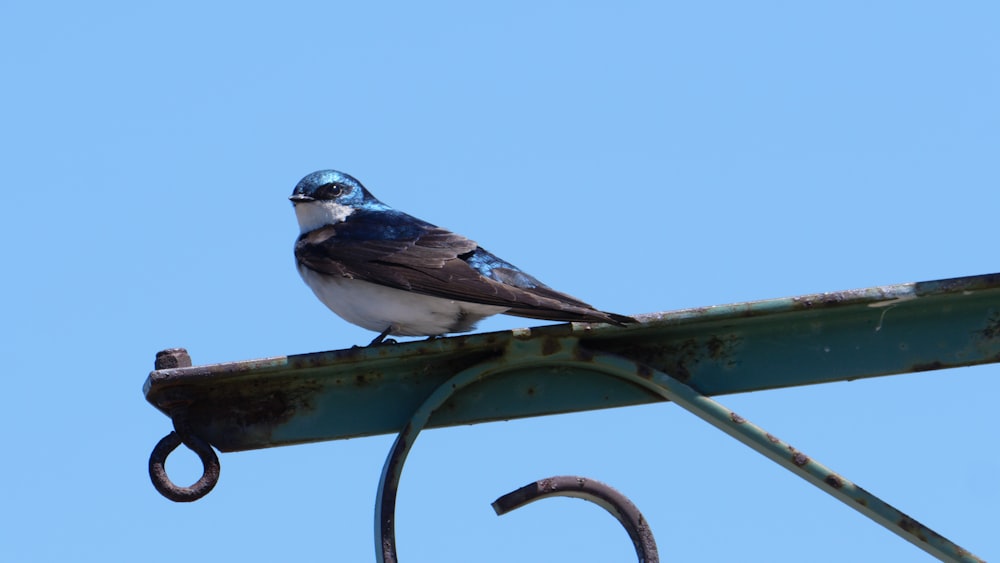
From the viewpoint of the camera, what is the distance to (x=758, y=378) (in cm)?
327

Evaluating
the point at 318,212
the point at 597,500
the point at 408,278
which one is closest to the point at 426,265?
the point at 408,278

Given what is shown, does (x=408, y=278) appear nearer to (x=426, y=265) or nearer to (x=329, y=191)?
(x=426, y=265)

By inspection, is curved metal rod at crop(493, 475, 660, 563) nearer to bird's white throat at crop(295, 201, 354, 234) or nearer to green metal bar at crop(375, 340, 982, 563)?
green metal bar at crop(375, 340, 982, 563)

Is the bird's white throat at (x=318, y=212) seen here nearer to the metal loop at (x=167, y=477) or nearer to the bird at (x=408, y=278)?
the bird at (x=408, y=278)

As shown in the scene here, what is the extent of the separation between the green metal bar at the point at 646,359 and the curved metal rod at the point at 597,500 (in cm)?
28

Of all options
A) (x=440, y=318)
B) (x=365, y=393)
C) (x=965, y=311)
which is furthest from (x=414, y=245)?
(x=965, y=311)

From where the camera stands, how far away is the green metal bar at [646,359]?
10.7 ft

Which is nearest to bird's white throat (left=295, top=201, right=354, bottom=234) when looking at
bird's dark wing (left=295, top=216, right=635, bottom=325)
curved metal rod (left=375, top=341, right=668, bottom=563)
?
bird's dark wing (left=295, top=216, right=635, bottom=325)

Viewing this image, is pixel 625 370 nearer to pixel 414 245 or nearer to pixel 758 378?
pixel 758 378

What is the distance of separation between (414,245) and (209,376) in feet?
6.49

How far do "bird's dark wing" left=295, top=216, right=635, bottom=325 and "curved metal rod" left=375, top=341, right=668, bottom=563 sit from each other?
655mm

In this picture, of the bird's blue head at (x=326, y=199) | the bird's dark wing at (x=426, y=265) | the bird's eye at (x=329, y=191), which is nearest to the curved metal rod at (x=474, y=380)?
the bird's dark wing at (x=426, y=265)

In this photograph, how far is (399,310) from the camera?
4.95m

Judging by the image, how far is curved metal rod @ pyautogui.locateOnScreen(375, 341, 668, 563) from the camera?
3.02 meters
